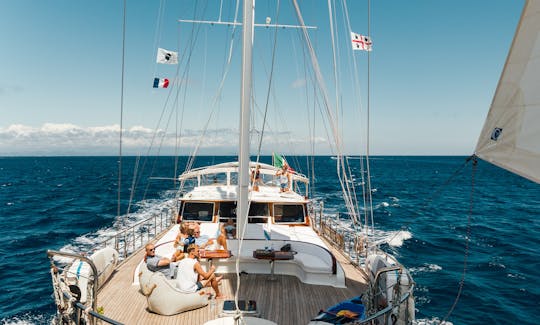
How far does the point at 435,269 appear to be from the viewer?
646 inches

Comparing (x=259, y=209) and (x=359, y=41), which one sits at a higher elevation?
(x=359, y=41)

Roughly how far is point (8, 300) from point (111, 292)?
8850 millimetres

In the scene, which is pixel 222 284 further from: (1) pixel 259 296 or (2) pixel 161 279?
→ (2) pixel 161 279

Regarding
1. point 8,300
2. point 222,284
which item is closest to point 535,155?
point 222,284

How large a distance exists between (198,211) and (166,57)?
7.87m

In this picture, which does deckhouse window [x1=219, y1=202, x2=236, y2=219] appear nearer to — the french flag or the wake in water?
the wake in water

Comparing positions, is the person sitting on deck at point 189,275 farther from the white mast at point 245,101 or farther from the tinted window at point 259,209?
the tinted window at point 259,209

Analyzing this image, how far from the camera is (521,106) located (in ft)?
11.2

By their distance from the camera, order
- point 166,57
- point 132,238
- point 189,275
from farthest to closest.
A: 1. point 132,238
2. point 166,57
3. point 189,275

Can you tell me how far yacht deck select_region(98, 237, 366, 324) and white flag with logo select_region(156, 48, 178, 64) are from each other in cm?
1003

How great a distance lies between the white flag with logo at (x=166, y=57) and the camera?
1498 cm

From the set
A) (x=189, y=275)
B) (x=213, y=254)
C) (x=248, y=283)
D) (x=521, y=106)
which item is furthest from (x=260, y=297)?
(x=521, y=106)

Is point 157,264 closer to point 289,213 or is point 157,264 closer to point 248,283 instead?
point 248,283

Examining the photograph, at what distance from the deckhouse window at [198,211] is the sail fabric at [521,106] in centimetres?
1014
